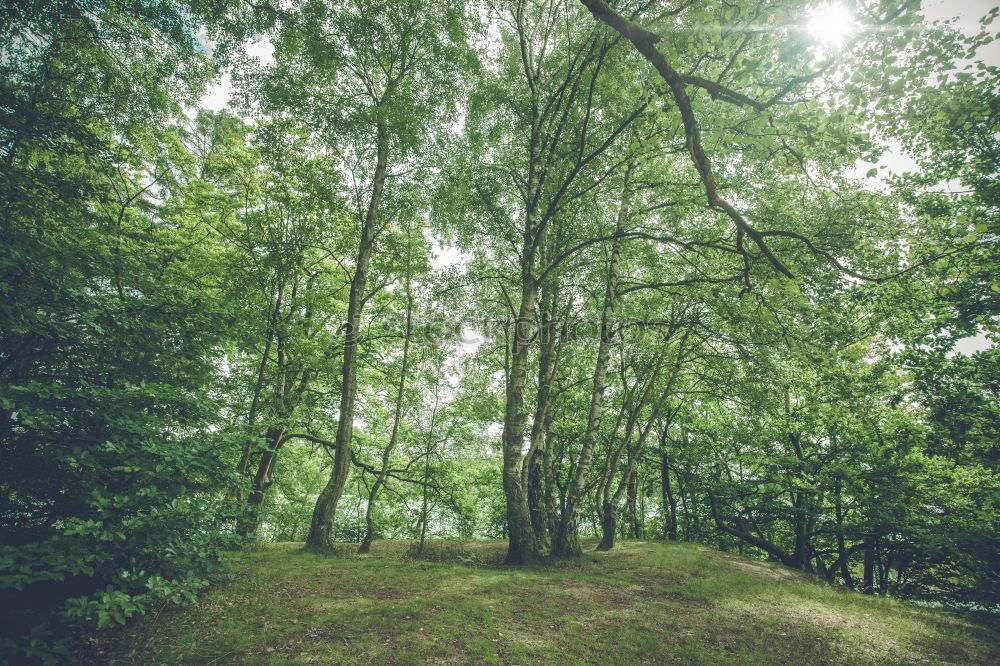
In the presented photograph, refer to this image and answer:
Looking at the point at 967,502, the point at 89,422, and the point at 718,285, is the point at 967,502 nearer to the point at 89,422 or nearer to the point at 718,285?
the point at 718,285

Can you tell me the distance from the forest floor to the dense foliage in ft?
2.40

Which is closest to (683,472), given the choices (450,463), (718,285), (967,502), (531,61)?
(967,502)

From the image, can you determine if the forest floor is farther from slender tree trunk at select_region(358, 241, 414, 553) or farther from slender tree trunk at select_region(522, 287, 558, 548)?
slender tree trunk at select_region(358, 241, 414, 553)

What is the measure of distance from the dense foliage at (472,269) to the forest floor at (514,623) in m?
0.73

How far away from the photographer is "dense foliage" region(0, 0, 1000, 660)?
3508mm

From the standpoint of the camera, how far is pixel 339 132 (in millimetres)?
10055

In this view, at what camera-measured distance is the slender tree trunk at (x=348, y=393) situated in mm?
9445

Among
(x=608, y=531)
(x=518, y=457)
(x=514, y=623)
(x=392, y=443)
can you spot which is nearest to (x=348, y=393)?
(x=392, y=443)

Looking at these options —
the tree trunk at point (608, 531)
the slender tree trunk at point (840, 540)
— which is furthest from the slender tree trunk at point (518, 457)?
the slender tree trunk at point (840, 540)

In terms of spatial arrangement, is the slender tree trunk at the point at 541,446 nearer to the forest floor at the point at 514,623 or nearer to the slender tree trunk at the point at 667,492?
the forest floor at the point at 514,623

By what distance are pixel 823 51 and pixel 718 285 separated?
5486 mm

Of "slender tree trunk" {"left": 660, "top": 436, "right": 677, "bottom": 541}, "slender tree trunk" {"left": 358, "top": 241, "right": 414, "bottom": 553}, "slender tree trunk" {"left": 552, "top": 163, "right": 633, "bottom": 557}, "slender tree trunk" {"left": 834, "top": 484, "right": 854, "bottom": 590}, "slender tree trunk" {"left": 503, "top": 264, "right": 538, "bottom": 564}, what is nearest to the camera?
"slender tree trunk" {"left": 503, "top": 264, "right": 538, "bottom": 564}

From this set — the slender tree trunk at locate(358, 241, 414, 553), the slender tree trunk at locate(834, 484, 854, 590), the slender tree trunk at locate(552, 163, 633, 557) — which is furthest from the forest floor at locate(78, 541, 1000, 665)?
the slender tree trunk at locate(834, 484, 854, 590)

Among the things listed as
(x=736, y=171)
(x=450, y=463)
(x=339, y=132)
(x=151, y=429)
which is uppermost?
(x=339, y=132)
